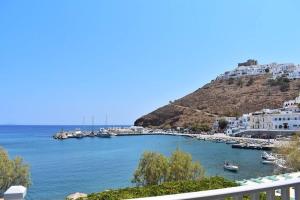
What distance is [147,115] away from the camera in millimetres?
198500

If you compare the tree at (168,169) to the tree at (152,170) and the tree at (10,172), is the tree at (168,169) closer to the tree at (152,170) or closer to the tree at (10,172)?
the tree at (152,170)

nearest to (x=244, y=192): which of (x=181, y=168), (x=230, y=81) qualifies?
(x=181, y=168)

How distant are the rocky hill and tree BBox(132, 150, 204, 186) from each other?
11285 cm

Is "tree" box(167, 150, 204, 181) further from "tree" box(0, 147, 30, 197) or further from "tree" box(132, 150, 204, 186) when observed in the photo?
"tree" box(0, 147, 30, 197)

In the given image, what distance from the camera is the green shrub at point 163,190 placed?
1022cm

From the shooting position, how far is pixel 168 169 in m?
29.3

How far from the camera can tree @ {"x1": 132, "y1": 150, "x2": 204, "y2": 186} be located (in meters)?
29.1

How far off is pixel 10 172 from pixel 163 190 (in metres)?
21.5

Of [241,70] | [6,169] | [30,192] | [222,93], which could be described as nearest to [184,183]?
[6,169]

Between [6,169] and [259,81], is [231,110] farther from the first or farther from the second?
[6,169]

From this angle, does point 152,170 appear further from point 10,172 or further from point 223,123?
point 223,123

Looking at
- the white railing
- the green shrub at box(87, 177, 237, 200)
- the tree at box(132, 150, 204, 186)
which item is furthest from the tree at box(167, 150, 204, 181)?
the white railing

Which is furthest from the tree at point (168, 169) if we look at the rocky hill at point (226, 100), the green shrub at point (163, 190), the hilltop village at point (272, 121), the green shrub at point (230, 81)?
the green shrub at point (230, 81)

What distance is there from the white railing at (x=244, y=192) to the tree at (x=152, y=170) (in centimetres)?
2611
